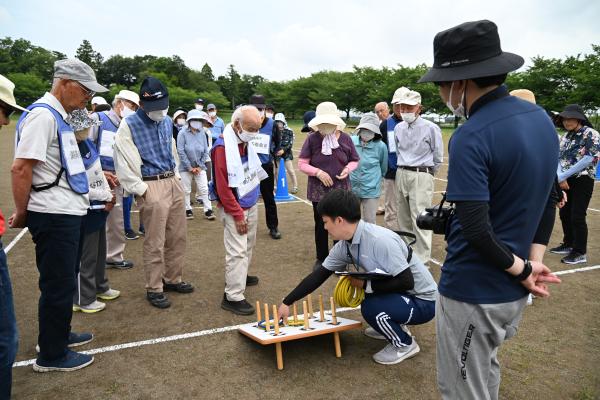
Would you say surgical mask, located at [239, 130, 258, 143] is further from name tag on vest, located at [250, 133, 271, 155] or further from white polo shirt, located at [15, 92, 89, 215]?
name tag on vest, located at [250, 133, 271, 155]

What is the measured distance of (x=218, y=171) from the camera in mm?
4238

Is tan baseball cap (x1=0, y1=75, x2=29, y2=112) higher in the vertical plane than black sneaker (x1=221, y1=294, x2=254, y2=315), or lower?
higher

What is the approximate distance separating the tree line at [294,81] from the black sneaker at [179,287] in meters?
38.9

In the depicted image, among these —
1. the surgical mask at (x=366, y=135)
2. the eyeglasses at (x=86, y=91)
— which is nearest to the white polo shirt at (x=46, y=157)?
the eyeglasses at (x=86, y=91)

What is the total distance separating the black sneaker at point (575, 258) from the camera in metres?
5.95

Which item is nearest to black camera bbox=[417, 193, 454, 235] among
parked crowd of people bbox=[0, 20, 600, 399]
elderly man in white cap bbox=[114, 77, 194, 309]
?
parked crowd of people bbox=[0, 20, 600, 399]

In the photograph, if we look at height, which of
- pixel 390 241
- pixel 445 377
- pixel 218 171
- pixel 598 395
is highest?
pixel 218 171

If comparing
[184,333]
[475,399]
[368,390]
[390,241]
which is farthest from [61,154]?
[475,399]

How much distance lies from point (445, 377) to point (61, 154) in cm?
293

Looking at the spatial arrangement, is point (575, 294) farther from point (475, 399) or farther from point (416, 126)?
point (475, 399)

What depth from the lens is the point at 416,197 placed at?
18.1 ft

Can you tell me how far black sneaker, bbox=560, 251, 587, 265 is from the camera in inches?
234

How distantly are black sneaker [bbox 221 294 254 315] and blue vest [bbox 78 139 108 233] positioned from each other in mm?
1546

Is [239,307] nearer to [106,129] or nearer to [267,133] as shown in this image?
[106,129]
